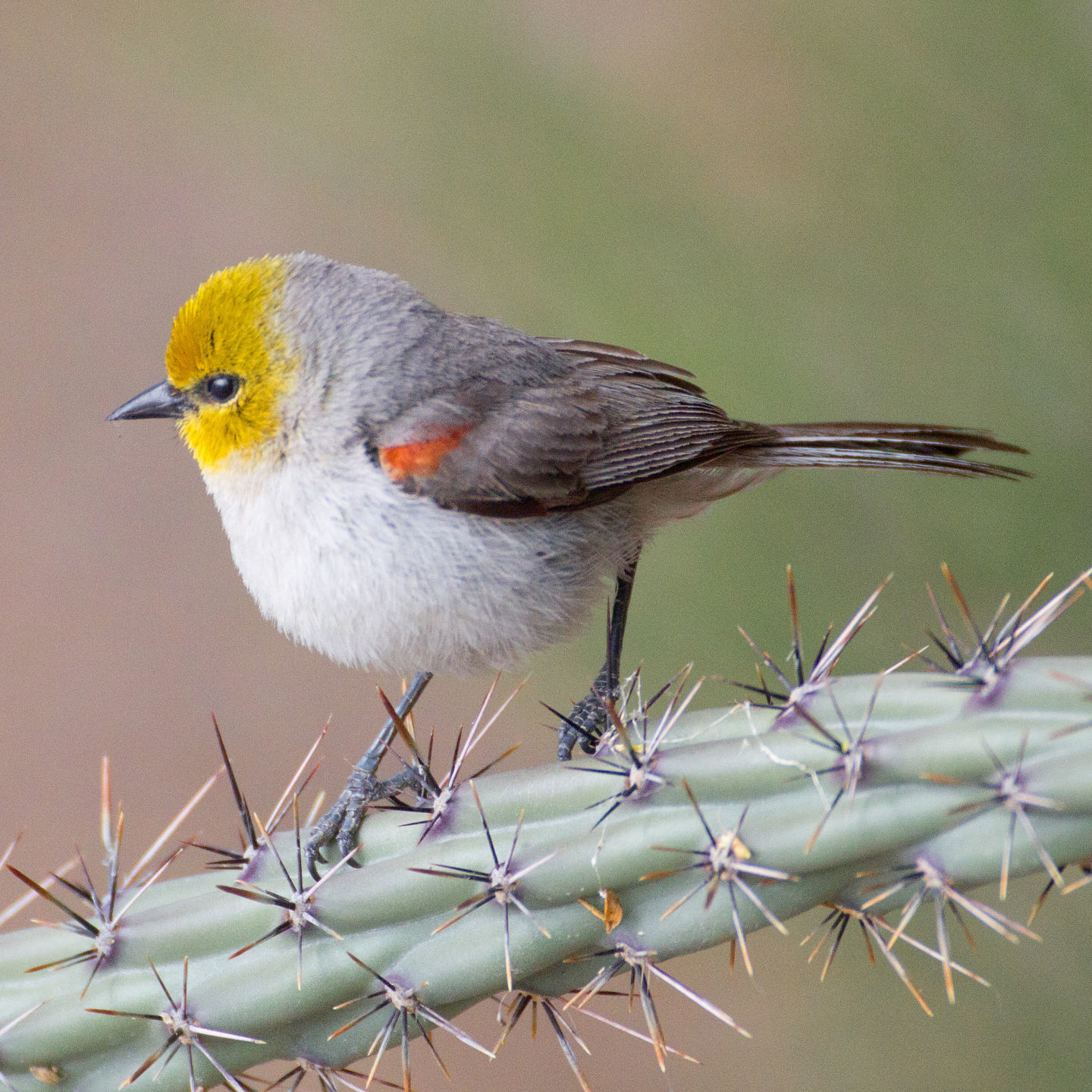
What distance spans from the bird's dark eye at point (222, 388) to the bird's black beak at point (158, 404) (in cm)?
4

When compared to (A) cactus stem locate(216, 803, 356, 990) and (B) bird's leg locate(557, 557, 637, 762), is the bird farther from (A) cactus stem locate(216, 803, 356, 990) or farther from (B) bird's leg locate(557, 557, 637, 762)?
(A) cactus stem locate(216, 803, 356, 990)

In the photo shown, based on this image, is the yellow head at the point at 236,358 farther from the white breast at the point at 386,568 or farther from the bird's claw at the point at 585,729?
the bird's claw at the point at 585,729

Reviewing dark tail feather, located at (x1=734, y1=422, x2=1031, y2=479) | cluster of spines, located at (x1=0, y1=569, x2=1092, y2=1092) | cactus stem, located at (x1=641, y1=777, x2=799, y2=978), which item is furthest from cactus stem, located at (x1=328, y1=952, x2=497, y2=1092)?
dark tail feather, located at (x1=734, y1=422, x2=1031, y2=479)

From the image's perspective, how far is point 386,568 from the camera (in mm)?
1295

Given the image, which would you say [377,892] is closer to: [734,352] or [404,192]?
[734,352]

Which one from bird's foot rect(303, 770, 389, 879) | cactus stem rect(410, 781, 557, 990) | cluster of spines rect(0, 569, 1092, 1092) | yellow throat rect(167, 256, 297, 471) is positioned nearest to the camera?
cluster of spines rect(0, 569, 1092, 1092)

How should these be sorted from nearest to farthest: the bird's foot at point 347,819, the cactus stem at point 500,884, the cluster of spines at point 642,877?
the cluster of spines at point 642,877, the cactus stem at point 500,884, the bird's foot at point 347,819

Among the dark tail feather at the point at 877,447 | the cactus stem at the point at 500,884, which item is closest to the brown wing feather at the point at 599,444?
the dark tail feather at the point at 877,447

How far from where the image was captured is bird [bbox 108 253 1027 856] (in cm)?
131

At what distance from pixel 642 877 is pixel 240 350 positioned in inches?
32.3

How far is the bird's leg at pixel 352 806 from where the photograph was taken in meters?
1.25

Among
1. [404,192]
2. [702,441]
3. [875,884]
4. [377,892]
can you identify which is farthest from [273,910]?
[404,192]

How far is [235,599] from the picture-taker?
283 centimetres

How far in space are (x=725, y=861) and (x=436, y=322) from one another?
0.86m
